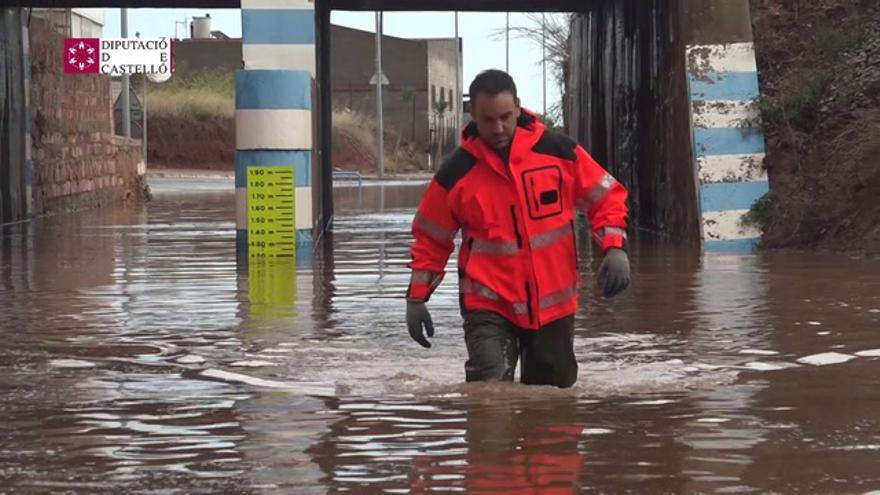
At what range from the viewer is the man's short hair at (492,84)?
795cm

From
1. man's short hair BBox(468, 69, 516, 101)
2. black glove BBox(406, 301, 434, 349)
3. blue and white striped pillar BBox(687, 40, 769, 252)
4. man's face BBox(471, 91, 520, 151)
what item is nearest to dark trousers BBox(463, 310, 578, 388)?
black glove BBox(406, 301, 434, 349)

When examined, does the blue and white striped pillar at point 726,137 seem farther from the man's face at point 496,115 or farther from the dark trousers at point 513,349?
the man's face at point 496,115

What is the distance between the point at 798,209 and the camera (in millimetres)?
19328

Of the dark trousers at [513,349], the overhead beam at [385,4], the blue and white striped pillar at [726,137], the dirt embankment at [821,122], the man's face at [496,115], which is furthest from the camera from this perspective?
the overhead beam at [385,4]

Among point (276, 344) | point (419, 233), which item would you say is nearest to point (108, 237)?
point (276, 344)

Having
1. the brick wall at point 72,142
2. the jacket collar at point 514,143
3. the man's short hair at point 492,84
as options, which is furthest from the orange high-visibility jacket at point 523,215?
the brick wall at point 72,142

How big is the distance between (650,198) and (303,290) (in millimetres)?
10469

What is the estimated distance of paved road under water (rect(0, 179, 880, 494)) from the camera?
657 centimetres

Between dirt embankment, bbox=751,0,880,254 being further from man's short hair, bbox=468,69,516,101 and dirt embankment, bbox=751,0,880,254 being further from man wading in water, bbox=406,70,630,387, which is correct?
man's short hair, bbox=468,69,516,101

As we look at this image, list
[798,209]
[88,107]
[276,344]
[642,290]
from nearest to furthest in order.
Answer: [276,344] → [642,290] → [798,209] → [88,107]

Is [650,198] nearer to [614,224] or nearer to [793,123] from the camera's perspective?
[793,123]

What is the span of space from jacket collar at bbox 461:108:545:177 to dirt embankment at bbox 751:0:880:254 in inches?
386

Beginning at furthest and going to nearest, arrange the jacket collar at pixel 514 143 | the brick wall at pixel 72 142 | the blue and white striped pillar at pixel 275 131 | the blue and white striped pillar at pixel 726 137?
the brick wall at pixel 72 142, the blue and white striped pillar at pixel 275 131, the blue and white striped pillar at pixel 726 137, the jacket collar at pixel 514 143

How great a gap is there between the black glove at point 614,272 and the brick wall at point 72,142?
80.2 ft
